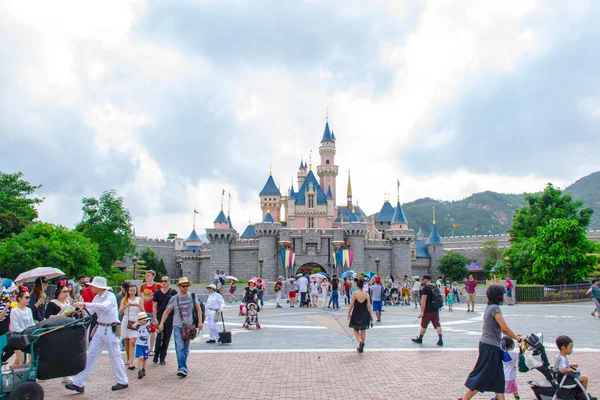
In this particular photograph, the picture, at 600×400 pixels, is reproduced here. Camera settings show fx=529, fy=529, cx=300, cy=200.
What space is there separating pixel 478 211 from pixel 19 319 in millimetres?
172412

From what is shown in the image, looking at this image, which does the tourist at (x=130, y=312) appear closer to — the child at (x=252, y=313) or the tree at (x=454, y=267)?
the child at (x=252, y=313)

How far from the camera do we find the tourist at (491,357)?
5902 mm

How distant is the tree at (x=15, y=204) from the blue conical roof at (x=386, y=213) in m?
38.5

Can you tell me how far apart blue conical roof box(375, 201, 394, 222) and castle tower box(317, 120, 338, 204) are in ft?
21.2

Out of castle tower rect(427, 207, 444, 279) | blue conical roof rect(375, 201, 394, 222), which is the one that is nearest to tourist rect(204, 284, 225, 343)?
castle tower rect(427, 207, 444, 279)

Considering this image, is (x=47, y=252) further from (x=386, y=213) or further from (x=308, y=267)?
(x=386, y=213)

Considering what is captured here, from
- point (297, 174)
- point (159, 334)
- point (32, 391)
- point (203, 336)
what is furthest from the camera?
point (297, 174)

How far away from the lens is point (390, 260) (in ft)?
182

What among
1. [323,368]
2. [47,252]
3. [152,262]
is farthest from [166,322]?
[152,262]

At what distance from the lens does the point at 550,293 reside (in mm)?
25781

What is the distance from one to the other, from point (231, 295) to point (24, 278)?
46.1 ft

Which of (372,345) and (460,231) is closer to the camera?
(372,345)

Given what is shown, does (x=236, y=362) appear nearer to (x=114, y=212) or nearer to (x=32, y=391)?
(x=32, y=391)

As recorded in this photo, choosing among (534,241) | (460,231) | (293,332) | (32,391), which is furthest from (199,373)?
(460,231)
